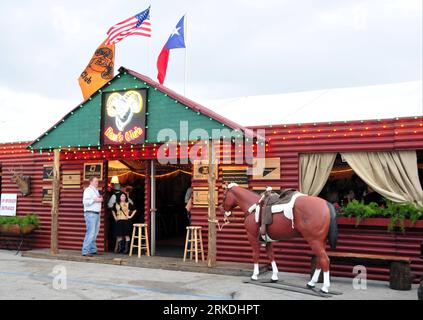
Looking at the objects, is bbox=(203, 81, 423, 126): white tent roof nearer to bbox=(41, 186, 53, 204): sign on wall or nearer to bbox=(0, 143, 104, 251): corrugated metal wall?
bbox=(0, 143, 104, 251): corrugated metal wall

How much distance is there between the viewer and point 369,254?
9.48 metres

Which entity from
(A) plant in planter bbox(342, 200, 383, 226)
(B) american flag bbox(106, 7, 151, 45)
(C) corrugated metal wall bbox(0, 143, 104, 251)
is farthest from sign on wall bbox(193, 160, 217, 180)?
(B) american flag bbox(106, 7, 151, 45)

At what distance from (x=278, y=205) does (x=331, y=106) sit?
3.32 meters

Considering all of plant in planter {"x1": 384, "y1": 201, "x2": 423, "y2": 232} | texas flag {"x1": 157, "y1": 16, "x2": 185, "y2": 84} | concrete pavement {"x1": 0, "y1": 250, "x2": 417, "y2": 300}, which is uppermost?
texas flag {"x1": 157, "y1": 16, "x2": 185, "y2": 84}

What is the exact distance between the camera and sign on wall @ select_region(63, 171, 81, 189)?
43.8 feet

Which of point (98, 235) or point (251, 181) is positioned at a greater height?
point (251, 181)

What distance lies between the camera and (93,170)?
13.1 metres

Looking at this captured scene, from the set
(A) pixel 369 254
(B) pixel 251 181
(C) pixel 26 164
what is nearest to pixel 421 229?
(A) pixel 369 254

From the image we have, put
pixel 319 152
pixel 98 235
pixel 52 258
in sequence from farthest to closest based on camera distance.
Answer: pixel 98 235 → pixel 52 258 → pixel 319 152

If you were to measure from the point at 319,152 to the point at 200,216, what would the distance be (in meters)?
3.28

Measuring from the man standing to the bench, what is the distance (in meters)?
5.99

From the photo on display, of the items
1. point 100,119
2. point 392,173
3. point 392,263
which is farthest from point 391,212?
point 100,119

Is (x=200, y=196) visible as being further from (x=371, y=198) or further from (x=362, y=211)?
(x=371, y=198)
